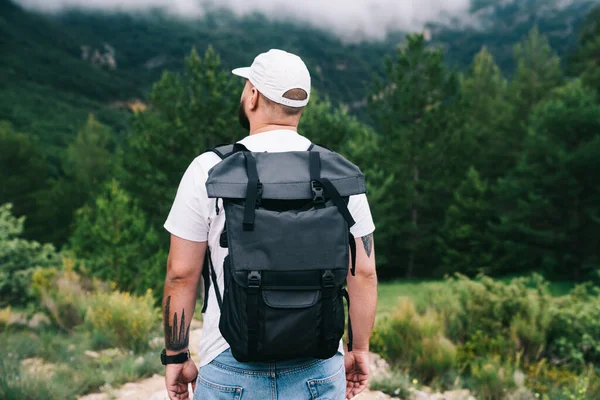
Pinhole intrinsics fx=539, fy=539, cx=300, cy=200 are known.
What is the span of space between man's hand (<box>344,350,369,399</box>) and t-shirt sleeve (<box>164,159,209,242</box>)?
2.46 ft

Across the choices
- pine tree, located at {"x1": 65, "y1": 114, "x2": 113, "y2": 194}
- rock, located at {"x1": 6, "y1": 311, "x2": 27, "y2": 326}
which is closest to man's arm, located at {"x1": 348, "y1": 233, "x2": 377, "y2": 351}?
rock, located at {"x1": 6, "y1": 311, "x2": 27, "y2": 326}

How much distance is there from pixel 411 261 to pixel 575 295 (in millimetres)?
18369

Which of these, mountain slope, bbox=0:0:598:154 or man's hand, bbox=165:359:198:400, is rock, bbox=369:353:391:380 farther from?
mountain slope, bbox=0:0:598:154

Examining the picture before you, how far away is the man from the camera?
5.31ft

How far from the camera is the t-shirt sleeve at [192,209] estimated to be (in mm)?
1629

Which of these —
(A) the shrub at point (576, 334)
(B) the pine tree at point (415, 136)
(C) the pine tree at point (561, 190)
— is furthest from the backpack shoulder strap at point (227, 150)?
(B) the pine tree at point (415, 136)

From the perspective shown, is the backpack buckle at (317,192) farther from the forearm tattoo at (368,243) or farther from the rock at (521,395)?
the rock at (521,395)

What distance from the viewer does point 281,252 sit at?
148 centimetres

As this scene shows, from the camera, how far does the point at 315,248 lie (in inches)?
59.5

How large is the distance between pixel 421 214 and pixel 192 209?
80.8 feet

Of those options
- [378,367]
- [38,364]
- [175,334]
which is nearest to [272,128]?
[175,334]

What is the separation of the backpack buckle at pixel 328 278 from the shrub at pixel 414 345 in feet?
13.0

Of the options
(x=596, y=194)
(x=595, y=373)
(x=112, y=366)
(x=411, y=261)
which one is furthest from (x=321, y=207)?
(x=411, y=261)

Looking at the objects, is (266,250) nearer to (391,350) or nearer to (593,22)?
(391,350)
